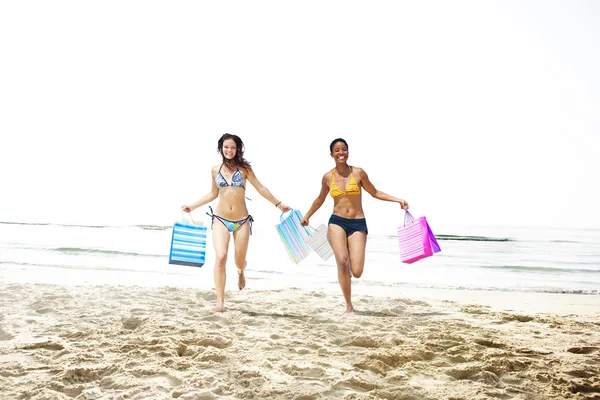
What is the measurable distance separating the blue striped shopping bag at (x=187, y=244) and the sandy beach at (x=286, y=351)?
641mm

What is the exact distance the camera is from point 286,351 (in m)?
4.21

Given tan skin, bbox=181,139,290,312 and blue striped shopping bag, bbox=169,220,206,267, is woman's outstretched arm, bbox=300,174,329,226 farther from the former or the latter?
blue striped shopping bag, bbox=169,220,206,267

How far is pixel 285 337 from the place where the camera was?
472 centimetres

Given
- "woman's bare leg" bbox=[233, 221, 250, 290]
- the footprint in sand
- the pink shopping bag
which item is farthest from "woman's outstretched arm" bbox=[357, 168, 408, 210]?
the footprint in sand

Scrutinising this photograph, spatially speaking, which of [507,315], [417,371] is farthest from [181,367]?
[507,315]

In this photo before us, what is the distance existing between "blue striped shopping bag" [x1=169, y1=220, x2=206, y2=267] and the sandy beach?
0.64 metres

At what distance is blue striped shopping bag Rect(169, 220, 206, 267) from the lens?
5.87m

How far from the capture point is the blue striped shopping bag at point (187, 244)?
5871mm

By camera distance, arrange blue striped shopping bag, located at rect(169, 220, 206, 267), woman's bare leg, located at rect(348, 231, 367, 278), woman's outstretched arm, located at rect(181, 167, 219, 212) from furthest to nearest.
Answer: woman's outstretched arm, located at rect(181, 167, 219, 212), blue striped shopping bag, located at rect(169, 220, 206, 267), woman's bare leg, located at rect(348, 231, 367, 278)

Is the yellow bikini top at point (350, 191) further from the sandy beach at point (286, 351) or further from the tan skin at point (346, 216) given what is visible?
the sandy beach at point (286, 351)

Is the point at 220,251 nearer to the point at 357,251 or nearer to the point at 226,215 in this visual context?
the point at 226,215

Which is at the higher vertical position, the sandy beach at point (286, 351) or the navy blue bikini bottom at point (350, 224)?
the navy blue bikini bottom at point (350, 224)

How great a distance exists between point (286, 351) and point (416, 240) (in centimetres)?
254

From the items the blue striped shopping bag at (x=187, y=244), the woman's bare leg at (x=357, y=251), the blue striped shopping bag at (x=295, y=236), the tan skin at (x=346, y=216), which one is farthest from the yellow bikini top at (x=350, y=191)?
the blue striped shopping bag at (x=187, y=244)
